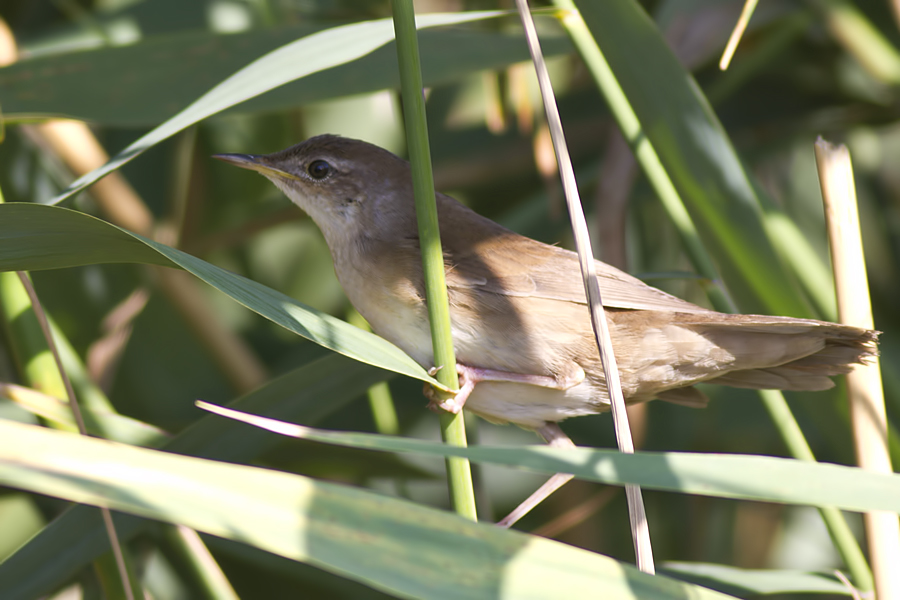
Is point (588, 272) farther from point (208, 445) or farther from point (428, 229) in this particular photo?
point (208, 445)

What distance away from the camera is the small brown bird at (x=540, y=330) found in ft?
4.98

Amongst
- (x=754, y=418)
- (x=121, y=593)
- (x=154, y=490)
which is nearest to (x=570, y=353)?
(x=121, y=593)

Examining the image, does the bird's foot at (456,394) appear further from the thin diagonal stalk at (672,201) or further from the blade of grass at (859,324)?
the blade of grass at (859,324)

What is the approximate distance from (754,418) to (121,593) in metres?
2.15

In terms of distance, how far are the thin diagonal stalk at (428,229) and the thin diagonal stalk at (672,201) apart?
0.43 m

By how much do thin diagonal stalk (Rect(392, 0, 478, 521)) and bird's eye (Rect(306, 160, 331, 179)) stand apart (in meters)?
0.91

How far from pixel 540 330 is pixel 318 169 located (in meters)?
0.72

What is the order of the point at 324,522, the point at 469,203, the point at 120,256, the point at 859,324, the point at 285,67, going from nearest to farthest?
the point at 324,522 → the point at 120,256 → the point at 285,67 → the point at 859,324 → the point at 469,203

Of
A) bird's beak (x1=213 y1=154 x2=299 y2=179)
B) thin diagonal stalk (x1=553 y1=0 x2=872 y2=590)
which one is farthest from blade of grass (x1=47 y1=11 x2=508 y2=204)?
bird's beak (x1=213 y1=154 x2=299 y2=179)

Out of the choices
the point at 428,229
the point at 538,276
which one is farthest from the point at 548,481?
the point at 428,229

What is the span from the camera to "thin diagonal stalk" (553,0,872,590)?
1314mm

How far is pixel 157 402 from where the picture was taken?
2.70 metres

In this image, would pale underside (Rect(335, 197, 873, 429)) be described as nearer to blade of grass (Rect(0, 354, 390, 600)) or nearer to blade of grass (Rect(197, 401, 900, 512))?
blade of grass (Rect(0, 354, 390, 600))

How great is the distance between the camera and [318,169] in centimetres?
188
